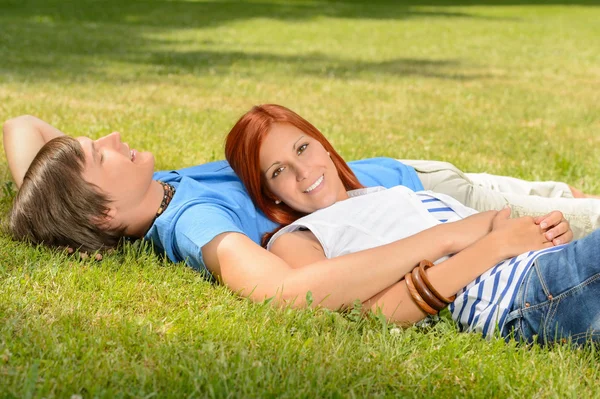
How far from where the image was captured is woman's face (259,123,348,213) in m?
4.20

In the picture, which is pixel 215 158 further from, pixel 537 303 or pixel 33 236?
pixel 537 303

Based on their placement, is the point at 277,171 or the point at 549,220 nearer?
the point at 549,220

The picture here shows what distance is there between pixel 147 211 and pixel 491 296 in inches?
71.8

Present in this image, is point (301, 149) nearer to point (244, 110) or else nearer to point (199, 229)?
point (199, 229)

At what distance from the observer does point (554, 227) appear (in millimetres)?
3734

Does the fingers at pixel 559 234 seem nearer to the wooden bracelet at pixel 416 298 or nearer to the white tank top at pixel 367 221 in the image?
the white tank top at pixel 367 221

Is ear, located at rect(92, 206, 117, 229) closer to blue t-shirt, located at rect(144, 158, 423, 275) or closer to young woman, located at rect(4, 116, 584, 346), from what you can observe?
young woman, located at rect(4, 116, 584, 346)

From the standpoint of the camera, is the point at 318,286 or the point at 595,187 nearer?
the point at 318,286

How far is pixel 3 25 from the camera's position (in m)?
19.5

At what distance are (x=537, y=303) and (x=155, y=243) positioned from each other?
204 centimetres

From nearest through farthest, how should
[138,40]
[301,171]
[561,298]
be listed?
[561,298] → [301,171] → [138,40]

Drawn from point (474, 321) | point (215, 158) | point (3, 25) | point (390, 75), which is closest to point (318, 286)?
point (474, 321)

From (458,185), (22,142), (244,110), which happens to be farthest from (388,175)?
(244,110)

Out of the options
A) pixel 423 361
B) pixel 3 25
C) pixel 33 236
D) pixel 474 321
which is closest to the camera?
pixel 423 361
